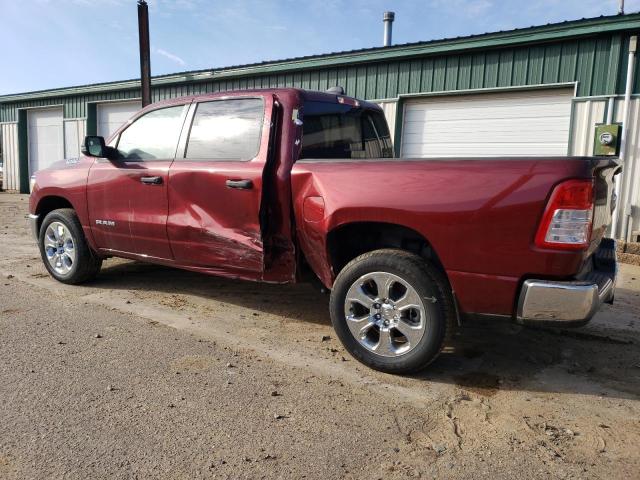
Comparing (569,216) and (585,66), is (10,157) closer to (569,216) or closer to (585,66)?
(585,66)

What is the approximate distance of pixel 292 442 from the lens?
2.54 m

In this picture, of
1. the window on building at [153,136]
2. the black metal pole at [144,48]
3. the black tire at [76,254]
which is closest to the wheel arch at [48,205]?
the black tire at [76,254]

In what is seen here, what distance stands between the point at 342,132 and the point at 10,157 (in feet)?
62.8

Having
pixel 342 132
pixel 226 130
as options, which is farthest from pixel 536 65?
pixel 226 130

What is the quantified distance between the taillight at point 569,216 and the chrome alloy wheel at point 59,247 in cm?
451

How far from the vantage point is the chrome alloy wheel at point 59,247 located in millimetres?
5398

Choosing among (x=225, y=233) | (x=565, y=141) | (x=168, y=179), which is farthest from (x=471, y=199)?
(x=565, y=141)

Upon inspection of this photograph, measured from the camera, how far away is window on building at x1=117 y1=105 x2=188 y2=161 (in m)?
4.56

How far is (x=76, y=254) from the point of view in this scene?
5332 mm

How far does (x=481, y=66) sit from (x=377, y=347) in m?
7.13

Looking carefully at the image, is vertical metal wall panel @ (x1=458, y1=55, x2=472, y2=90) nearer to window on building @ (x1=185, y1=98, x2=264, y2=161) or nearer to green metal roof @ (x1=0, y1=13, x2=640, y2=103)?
green metal roof @ (x1=0, y1=13, x2=640, y2=103)

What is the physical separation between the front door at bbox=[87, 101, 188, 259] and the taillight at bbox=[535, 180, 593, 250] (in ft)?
9.98

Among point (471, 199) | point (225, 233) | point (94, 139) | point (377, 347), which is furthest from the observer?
point (94, 139)

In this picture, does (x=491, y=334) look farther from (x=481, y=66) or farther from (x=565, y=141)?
(x=481, y=66)
